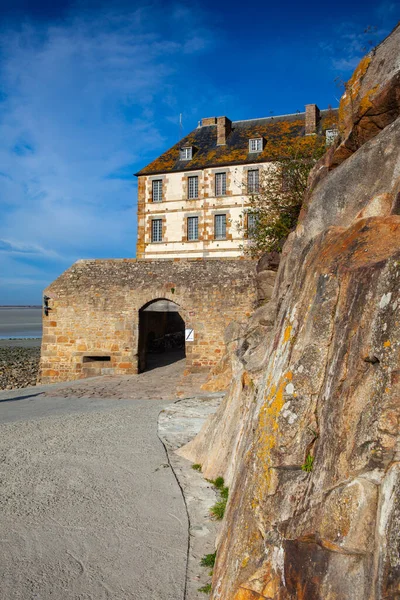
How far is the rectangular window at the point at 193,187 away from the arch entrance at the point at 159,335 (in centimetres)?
1001

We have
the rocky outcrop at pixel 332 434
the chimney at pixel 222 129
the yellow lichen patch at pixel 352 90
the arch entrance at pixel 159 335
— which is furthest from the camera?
the chimney at pixel 222 129

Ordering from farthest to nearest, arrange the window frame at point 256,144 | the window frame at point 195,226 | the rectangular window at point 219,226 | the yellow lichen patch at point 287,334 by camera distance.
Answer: the window frame at point 195,226
the rectangular window at point 219,226
the window frame at point 256,144
the yellow lichen patch at point 287,334

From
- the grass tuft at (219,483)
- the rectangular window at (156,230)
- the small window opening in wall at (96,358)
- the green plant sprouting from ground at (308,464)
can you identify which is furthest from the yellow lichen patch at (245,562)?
the rectangular window at (156,230)

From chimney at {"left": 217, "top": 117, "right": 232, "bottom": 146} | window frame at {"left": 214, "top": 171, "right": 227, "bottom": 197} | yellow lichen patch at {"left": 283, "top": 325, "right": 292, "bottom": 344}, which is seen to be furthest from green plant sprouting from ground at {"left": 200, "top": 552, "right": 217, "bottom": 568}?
chimney at {"left": 217, "top": 117, "right": 232, "bottom": 146}

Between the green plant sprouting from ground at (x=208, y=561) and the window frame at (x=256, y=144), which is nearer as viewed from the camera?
the green plant sprouting from ground at (x=208, y=561)

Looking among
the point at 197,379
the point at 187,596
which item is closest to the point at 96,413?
the point at 197,379

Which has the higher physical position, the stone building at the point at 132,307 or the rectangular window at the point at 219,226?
the rectangular window at the point at 219,226

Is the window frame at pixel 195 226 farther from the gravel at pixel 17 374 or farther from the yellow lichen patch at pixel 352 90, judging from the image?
the yellow lichen patch at pixel 352 90

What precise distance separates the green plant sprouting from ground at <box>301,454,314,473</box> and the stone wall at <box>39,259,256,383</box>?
13.7 m

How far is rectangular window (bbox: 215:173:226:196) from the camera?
3447 cm

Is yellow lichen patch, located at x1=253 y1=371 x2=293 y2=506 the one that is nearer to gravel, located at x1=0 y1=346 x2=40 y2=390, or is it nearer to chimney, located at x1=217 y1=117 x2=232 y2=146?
gravel, located at x1=0 y1=346 x2=40 y2=390

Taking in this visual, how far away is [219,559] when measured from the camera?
3.87 m

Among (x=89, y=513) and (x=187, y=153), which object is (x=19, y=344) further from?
(x=89, y=513)

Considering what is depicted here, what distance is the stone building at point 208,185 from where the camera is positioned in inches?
1321
